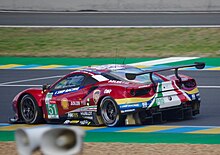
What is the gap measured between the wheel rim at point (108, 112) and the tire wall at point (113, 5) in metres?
15.4

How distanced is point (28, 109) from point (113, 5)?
14.7 meters

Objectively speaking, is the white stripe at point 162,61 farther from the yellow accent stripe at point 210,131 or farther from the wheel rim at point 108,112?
the yellow accent stripe at point 210,131

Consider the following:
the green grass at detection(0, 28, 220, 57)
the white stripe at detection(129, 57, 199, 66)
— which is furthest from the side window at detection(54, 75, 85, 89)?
the green grass at detection(0, 28, 220, 57)

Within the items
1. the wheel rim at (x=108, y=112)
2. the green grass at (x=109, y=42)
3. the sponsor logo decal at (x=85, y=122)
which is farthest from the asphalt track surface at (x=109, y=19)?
the wheel rim at (x=108, y=112)

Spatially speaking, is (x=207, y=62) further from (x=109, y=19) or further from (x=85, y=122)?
(x=85, y=122)

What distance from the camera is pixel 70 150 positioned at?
5.56 m

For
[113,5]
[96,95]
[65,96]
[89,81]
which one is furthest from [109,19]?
[96,95]

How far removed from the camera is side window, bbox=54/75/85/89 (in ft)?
45.2

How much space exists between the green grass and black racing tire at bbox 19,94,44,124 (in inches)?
313

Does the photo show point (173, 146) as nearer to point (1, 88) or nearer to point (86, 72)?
point (86, 72)

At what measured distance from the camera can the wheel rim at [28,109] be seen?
1420 cm

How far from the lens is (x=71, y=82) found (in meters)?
13.9

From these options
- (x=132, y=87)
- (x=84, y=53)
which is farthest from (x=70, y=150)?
(x=84, y=53)

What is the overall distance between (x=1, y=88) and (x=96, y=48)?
18.0 ft
